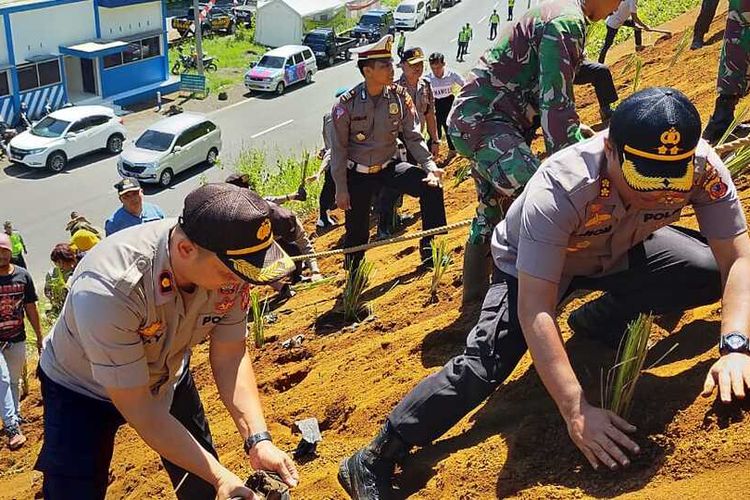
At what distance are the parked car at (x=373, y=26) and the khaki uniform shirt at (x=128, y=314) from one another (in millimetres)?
34299

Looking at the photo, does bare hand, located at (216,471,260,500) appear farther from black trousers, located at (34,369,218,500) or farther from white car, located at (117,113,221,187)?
white car, located at (117,113,221,187)

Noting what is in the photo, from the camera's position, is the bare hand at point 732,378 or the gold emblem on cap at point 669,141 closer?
the gold emblem on cap at point 669,141

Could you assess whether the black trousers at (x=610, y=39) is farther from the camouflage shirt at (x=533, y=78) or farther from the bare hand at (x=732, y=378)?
the bare hand at (x=732, y=378)

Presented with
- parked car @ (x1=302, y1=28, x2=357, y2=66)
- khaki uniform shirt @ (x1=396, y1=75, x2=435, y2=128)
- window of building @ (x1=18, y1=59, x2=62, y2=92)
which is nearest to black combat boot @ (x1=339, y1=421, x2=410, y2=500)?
khaki uniform shirt @ (x1=396, y1=75, x2=435, y2=128)

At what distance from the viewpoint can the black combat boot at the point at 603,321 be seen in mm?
3799

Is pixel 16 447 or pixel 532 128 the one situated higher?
pixel 532 128

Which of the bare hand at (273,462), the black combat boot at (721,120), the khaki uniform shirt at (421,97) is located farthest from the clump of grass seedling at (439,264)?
the khaki uniform shirt at (421,97)

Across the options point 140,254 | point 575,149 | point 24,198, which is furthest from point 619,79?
point 24,198

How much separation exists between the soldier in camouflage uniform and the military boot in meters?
2.14

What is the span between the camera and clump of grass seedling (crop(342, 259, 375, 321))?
5.91m

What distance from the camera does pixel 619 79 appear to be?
11.5 m

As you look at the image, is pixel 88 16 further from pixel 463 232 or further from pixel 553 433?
pixel 553 433

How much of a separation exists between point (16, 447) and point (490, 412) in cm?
352

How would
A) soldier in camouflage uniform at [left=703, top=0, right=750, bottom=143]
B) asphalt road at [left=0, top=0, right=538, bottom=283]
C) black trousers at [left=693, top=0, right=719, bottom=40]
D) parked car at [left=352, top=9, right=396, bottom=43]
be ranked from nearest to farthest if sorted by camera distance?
1. soldier in camouflage uniform at [left=703, top=0, right=750, bottom=143]
2. black trousers at [left=693, top=0, right=719, bottom=40]
3. asphalt road at [left=0, top=0, right=538, bottom=283]
4. parked car at [left=352, top=9, right=396, bottom=43]
